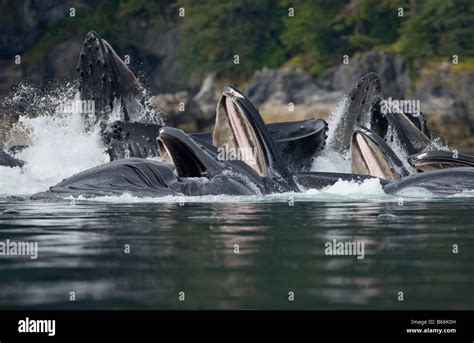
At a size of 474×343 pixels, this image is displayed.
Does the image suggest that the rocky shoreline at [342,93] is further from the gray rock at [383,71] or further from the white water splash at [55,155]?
the white water splash at [55,155]

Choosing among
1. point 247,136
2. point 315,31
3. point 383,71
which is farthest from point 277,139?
point 315,31

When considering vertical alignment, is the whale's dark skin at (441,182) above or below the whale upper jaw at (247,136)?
below

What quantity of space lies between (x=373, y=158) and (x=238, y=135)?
3.04 metres

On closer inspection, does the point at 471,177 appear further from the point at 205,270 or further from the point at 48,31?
the point at 48,31

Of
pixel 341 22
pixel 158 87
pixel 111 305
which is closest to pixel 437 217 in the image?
pixel 111 305

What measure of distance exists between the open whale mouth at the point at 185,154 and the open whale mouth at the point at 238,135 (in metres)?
0.76

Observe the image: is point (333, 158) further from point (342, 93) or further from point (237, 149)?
point (342, 93)

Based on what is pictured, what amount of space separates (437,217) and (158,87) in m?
56.0

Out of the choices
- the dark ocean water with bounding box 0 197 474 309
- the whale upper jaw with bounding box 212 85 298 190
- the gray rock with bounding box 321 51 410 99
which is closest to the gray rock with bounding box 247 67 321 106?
the gray rock with bounding box 321 51 410 99

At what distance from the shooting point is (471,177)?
17.0 m

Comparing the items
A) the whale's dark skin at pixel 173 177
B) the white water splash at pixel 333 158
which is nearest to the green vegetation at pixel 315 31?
the white water splash at pixel 333 158

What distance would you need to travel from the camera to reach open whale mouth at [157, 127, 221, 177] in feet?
49.3

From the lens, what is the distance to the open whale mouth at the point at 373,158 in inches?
714

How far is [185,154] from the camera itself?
15.3 metres
